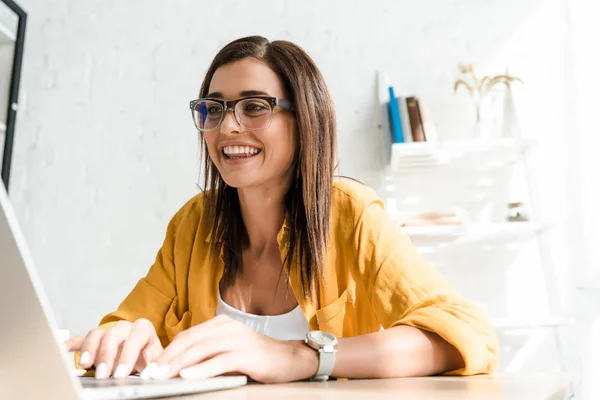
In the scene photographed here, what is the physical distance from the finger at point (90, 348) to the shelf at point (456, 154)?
1.66 meters

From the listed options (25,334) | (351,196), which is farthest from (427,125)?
(25,334)

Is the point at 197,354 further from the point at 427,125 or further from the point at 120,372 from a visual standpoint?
the point at 427,125

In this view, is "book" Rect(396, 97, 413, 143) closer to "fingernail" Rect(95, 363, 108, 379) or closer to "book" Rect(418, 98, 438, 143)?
"book" Rect(418, 98, 438, 143)

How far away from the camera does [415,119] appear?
2305mm

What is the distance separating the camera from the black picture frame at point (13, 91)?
261 cm

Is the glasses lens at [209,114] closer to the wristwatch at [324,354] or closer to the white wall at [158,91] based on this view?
the wristwatch at [324,354]

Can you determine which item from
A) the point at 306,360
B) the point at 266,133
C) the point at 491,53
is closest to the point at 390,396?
the point at 306,360

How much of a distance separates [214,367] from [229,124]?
24.5 inches

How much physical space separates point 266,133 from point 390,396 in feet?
2.43

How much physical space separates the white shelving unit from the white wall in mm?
141

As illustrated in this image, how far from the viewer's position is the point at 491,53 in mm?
2506

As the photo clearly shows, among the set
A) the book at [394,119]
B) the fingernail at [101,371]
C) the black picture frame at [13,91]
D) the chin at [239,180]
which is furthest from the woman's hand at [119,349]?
the black picture frame at [13,91]

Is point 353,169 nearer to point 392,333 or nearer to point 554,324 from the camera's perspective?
point 554,324

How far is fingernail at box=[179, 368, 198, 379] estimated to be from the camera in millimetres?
609
